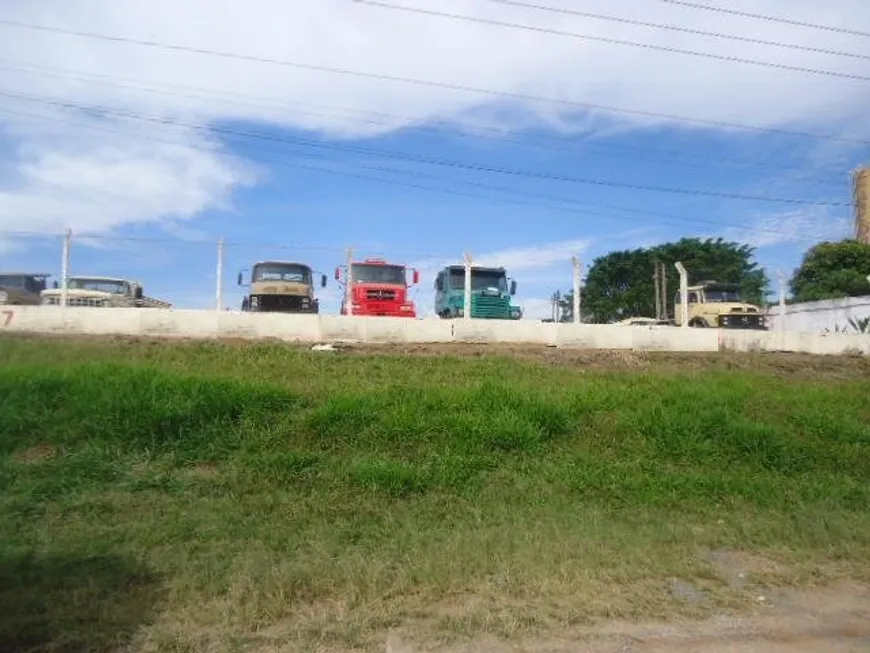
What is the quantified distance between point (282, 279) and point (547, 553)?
51.6 feet

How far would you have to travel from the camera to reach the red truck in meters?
20.5

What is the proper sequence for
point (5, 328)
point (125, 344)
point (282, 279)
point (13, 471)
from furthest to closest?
point (282, 279), point (5, 328), point (125, 344), point (13, 471)

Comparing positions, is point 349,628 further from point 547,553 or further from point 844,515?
point 844,515

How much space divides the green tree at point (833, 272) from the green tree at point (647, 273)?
8.60 ft

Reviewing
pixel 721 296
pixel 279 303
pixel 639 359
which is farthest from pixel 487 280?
pixel 721 296

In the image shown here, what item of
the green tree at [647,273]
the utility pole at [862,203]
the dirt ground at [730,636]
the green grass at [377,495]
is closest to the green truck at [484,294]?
the green grass at [377,495]

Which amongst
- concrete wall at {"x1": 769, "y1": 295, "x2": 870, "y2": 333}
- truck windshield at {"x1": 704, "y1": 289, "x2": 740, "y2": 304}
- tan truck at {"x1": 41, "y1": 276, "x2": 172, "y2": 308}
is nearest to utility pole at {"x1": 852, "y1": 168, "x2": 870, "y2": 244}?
concrete wall at {"x1": 769, "y1": 295, "x2": 870, "y2": 333}

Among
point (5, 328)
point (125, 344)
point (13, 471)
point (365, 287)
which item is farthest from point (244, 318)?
point (13, 471)

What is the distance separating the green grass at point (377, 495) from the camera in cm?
493

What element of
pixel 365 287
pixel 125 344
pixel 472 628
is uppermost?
pixel 365 287

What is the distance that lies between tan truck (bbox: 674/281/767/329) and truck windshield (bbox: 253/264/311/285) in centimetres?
1250

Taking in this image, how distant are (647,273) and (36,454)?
46.7 meters

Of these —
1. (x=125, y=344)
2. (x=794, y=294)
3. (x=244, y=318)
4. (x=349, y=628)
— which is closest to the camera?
(x=349, y=628)

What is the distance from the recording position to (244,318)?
1523 cm
